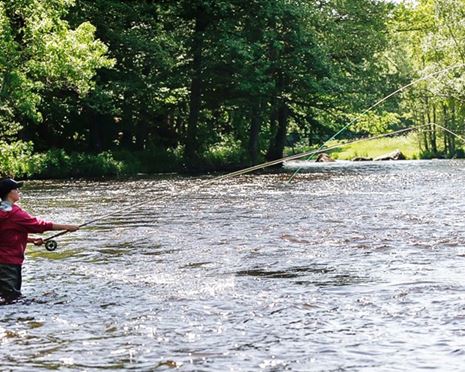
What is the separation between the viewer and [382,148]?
61875 mm

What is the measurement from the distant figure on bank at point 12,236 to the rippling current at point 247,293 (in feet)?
1.14

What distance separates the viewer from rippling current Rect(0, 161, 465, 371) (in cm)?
677

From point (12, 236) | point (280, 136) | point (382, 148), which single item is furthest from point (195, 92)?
point (12, 236)

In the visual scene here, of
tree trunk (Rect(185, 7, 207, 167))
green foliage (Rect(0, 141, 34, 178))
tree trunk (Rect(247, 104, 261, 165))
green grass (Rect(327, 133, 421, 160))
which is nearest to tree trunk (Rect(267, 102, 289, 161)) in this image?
tree trunk (Rect(247, 104, 261, 165))

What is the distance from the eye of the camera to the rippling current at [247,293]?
6773mm

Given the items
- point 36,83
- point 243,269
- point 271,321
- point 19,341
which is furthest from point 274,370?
point 36,83

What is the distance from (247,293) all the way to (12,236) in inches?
106

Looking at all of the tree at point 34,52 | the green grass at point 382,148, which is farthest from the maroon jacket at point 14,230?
the green grass at point 382,148

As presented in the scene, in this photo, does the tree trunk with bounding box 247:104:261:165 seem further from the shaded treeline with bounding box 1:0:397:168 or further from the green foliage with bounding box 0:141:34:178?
the green foliage with bounding box 0:141:34:178

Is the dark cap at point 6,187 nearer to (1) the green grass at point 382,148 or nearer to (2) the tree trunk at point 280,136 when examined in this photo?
(2) the tree trunk at point 280,136

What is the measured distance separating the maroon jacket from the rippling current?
55 cm

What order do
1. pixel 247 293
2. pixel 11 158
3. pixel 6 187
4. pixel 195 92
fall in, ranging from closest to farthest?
pixel 247 293
pixel 6 187
pixel 11 158
pixel 195 92

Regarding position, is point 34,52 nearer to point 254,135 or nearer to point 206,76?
point 206,76

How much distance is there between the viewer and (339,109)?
147ft
